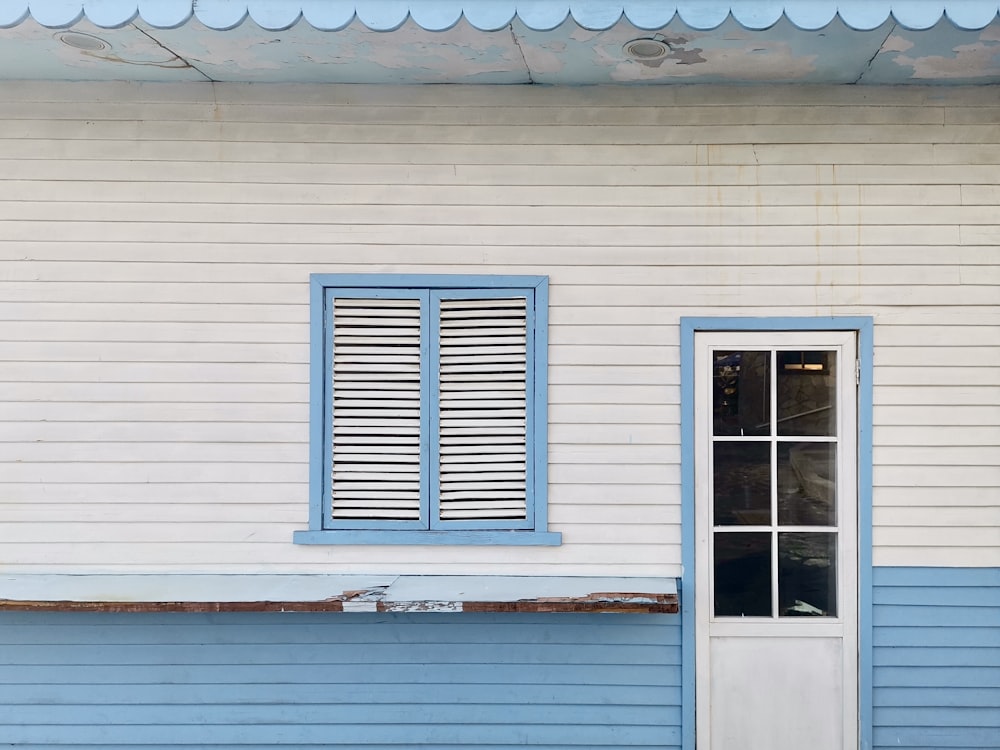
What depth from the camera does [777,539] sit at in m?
3.50

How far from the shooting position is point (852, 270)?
3457 mm

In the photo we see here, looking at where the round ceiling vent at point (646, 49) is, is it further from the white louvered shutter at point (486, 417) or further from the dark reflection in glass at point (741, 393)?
the dark reflection in glass at point (741, 393)

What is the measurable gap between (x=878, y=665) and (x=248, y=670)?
2.84 metres

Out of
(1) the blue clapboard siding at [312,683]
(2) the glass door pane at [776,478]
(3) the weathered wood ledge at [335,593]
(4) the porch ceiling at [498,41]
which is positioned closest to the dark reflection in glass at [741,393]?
(2) the glass door pane at [776,478]

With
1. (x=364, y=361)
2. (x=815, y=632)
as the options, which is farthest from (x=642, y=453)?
(x=364, y=361)

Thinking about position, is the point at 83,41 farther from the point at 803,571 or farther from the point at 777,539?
the point at 803,571

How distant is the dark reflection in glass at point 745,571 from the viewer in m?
3.50

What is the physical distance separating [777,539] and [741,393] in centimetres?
68

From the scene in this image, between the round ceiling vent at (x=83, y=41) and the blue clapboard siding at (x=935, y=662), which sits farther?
the blue clapboard siding at (x=935, y=662)

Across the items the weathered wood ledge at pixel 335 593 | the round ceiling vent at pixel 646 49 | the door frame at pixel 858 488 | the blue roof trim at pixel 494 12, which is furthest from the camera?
the door frame at pixel 858 488

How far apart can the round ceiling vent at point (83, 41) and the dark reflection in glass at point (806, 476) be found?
333 centimetres

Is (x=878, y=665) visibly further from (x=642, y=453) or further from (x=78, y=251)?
(x=78, y=251)

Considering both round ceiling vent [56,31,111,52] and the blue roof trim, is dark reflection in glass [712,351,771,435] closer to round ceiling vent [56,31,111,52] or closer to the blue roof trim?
the blue roof trim

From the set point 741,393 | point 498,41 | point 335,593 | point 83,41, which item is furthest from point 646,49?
point 335,593
